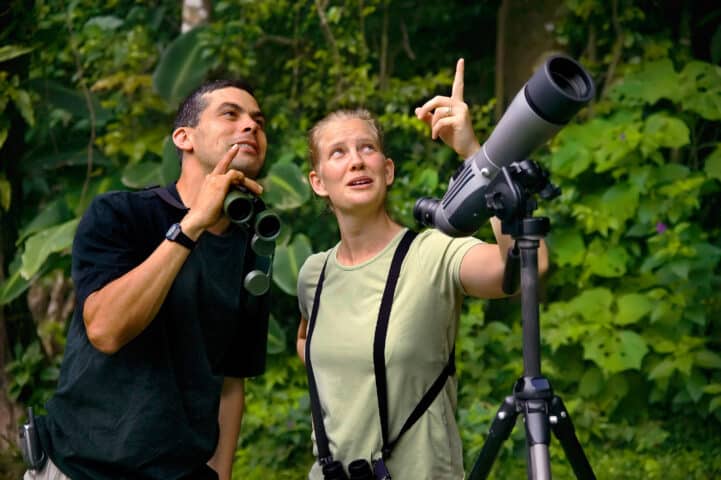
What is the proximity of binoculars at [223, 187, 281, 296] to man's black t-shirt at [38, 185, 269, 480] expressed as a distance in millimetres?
205

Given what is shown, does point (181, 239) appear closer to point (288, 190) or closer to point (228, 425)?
point (228, 425)

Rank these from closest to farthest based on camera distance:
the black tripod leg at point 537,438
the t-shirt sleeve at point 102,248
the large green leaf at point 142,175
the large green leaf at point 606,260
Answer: the black tripod leg at point 537,438 < the t-shirt sleeve at point 102,248 < the large green leaf at point 606,260 < the large green leaf at point 142,175

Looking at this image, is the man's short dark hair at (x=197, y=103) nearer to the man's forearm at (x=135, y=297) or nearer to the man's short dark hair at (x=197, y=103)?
the man's short dark hair at (x=197, y=103)

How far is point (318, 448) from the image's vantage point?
2408 millimetres

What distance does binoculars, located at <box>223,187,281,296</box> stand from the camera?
91.4 inches

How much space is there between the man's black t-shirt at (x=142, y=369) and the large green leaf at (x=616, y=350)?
2.67 m

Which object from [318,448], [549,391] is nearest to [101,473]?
[318,448]

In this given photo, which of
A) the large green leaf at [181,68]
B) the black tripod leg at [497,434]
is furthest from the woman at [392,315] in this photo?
the large green leaf at [181,68]

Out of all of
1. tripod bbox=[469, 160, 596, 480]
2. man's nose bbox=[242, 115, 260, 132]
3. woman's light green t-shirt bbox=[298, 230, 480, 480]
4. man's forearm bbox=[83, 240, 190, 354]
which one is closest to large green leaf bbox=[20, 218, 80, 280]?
man's nose bbox=[242, 115, 260, 132]

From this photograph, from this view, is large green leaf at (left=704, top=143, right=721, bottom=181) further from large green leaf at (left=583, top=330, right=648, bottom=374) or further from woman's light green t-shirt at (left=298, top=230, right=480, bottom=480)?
woman's light green t-shirt at (left=298, top=230, right=480, bottom=480)

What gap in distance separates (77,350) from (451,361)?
876 millimetres

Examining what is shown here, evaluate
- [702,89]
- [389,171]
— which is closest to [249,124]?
[389,171]

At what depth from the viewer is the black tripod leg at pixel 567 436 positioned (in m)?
1.95

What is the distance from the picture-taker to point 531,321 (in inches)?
76.6
